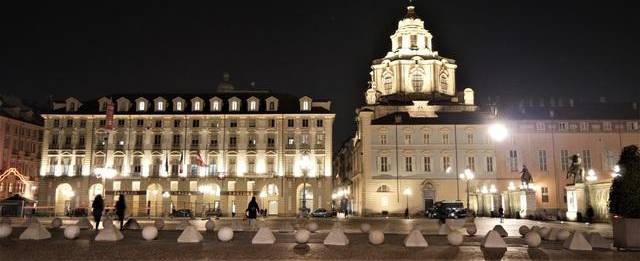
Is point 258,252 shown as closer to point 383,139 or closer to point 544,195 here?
point 383,139

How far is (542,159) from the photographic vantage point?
77125 mm

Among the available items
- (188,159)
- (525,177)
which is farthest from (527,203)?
(188,159)

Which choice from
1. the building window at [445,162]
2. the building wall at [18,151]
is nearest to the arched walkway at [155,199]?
the building wall at [18,151]

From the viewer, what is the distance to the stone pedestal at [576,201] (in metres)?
45.2

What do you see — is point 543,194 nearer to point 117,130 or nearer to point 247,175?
point 247,175

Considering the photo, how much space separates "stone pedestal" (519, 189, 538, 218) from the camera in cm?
5525

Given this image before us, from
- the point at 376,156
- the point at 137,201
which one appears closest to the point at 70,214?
the point at 137,201

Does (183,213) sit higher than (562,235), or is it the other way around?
(183,213)

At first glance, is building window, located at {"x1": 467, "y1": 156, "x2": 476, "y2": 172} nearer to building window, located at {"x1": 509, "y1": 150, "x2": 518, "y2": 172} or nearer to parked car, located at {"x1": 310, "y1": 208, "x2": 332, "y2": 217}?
building window, located at {"x1": 509, "y1": 150, "x2": 518, "y2": 172}

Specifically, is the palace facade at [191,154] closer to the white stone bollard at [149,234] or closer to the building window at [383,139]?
the building window at [383,139]

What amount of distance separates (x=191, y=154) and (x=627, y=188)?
66069 mm

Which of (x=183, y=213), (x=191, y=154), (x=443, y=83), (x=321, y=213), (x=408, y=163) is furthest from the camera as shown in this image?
(x=443, y=83)

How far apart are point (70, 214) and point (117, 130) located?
12.7 meters

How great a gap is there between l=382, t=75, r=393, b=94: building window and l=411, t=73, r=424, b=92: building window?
138 inches
